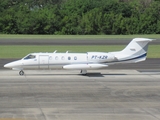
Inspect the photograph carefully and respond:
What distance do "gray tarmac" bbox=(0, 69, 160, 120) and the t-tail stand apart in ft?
3.56

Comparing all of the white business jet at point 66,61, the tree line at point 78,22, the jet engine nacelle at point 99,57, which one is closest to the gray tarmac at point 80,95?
the white business jet at point 66,61

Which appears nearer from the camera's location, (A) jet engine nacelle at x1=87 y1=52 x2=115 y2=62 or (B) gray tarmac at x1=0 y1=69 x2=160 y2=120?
(B) gray tarmac at x1=0 y1=69 x2=160 y2=120

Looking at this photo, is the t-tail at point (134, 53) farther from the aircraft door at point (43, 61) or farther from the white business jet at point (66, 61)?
the aircraft door at point (43, 61)

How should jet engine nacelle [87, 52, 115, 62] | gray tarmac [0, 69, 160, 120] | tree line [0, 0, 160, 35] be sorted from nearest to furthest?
gray tarmac [0, 69, 160, 120] < jet engine nacelle [87, 52, 115, 62] < tree line [0, 0, 160, 35]

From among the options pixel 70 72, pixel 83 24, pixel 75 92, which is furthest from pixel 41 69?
pixel 83 24

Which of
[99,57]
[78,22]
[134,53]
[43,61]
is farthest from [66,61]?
[78,22]

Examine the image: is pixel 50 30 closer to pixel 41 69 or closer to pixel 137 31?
pixel 137 31

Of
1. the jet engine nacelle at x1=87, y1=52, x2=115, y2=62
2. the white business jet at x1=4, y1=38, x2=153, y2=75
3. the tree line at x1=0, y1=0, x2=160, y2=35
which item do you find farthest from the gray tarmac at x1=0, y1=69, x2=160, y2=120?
the tree line at x1=0, y1=0, x2=160, y2=35

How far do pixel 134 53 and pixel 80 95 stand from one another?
33.3ft

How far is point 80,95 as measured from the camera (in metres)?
23.6

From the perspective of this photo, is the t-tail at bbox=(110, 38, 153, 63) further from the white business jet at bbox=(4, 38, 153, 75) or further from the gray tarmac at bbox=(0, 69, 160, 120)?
the gray tarmac at bbox=(0, 69, 160, 120)

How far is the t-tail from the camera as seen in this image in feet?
107

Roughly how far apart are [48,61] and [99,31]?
61.6 meters

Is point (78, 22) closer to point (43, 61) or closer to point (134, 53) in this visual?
point (134, 53)
